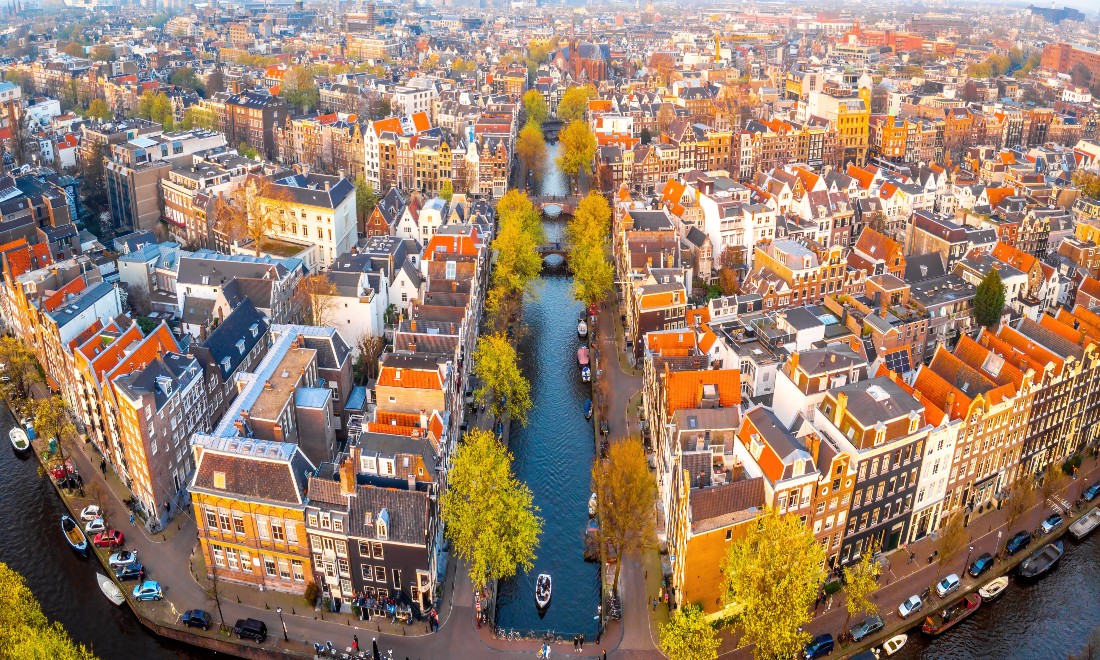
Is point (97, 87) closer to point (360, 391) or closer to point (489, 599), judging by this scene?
point (360, 391)

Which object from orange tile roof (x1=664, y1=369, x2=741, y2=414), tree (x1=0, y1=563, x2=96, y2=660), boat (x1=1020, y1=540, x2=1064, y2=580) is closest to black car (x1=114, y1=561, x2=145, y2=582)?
tree (x1=0, y1=563, x2=96, y2=660)

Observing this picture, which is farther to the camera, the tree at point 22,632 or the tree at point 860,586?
the tree at point 860,586

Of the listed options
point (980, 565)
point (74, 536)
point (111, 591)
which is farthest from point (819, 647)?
point (74, 536)

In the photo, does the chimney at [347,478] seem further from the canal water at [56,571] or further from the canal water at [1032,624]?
the canal water at [1032,624]

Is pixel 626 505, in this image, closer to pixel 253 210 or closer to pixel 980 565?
pixel 980 565

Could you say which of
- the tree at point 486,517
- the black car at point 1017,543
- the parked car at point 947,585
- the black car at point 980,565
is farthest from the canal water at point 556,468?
the black car at point 1017,543

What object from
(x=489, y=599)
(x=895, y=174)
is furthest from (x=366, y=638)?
(x=895, y=174)

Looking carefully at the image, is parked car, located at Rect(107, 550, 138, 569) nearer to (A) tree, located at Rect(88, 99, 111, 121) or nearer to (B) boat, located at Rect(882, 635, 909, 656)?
(B) boat, located at Rect(882, 635, 909, 656)
